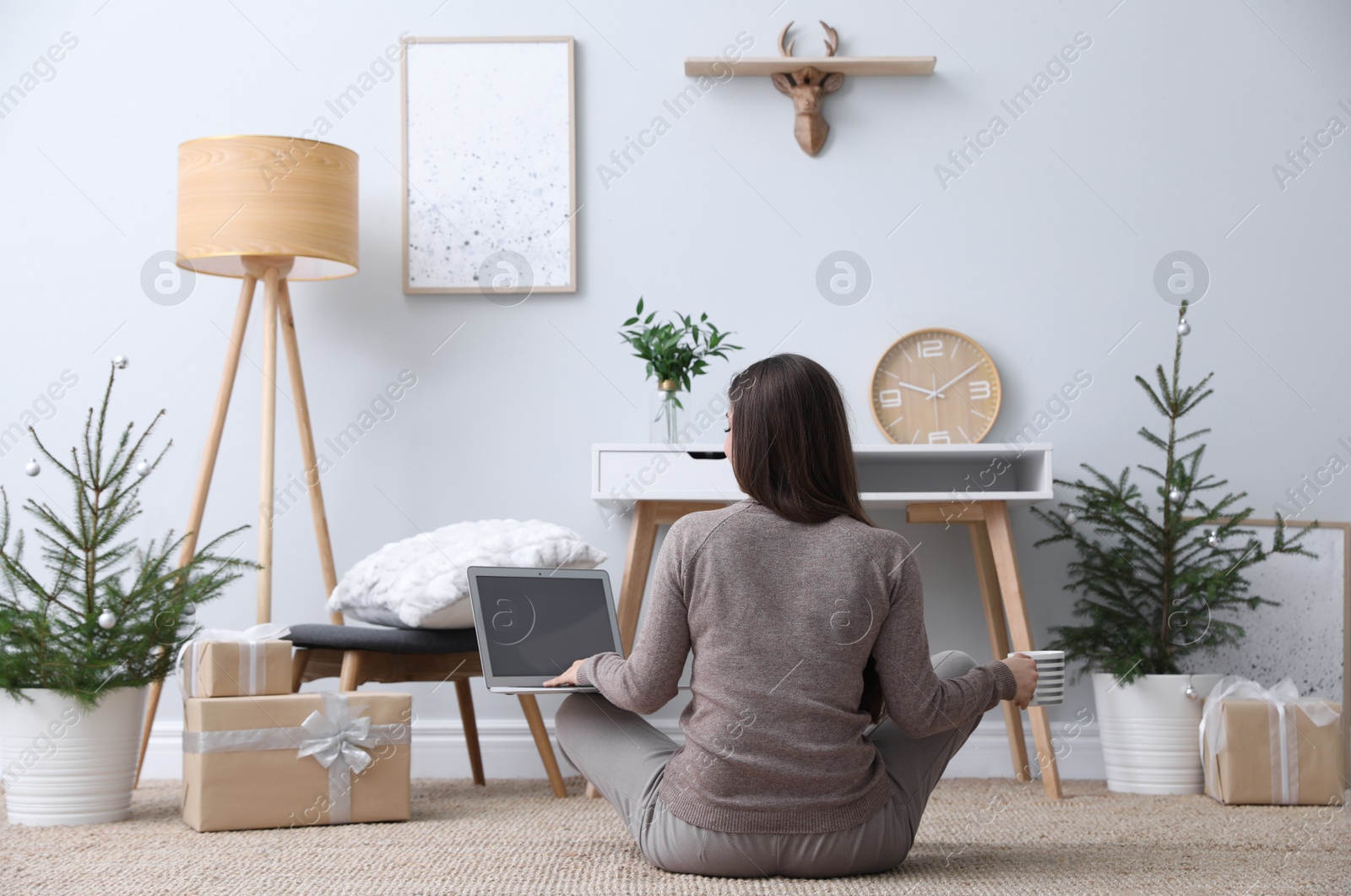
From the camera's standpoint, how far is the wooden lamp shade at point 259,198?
2457mm

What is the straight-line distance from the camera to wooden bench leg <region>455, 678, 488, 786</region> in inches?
101

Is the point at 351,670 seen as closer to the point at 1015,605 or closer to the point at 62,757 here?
the point at 62,757

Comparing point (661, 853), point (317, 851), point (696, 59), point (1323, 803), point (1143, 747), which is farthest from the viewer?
point (696, 59)

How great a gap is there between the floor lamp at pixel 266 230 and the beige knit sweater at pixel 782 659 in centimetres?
132

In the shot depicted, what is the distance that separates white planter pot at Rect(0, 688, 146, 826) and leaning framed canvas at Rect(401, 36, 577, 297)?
4.11 ft

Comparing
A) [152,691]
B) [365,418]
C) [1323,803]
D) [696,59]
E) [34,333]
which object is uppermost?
[696,59]

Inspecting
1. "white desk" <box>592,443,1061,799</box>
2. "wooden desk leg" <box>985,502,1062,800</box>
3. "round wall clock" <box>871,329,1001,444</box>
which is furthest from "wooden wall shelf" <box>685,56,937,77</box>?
"wooden desk leg" <box>985,502,1062,800</box>

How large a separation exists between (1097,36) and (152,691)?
268cm

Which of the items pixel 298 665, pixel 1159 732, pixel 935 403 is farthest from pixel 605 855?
pixel 935 403

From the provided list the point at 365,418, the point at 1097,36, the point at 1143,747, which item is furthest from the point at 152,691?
the point at 1097,36

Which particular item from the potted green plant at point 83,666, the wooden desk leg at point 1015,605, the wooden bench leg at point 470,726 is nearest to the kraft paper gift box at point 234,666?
the potted green plant at point 83,666

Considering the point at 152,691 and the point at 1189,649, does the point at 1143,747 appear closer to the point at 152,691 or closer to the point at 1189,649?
the point at 1189,649

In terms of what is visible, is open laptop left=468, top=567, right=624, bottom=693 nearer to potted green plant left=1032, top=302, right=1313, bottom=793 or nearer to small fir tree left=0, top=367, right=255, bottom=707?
small fir tree left=0, top=367, right=255, bottom=707

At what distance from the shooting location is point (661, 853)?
145 centimetres
